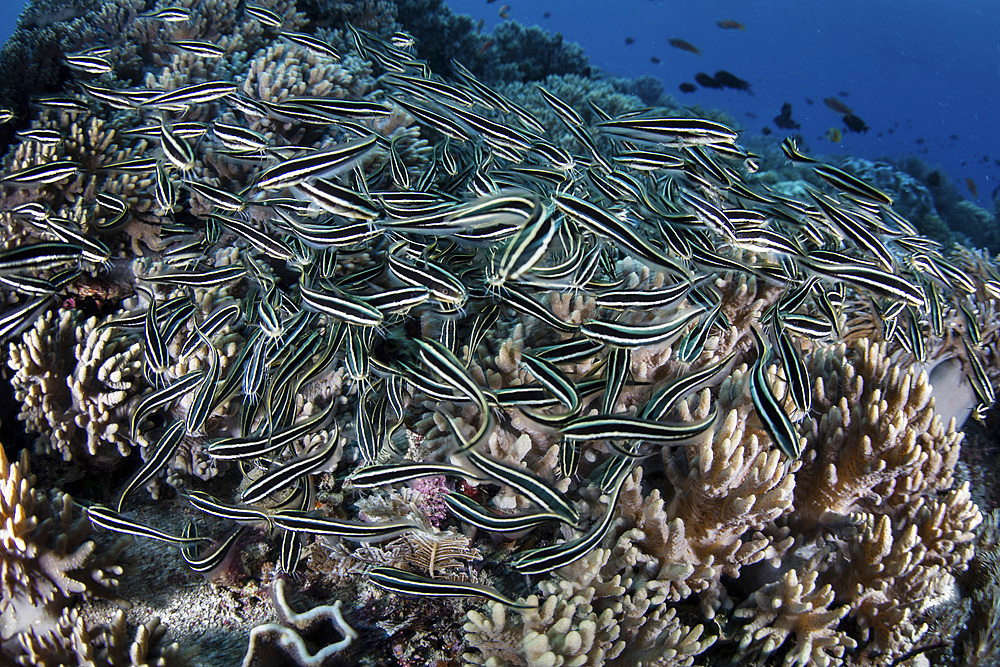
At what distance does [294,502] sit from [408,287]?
161 centimetres

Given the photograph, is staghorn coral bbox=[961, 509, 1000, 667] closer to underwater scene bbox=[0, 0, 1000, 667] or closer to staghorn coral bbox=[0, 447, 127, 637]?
underwater scene bbox=[0, 0, 1000, 667]

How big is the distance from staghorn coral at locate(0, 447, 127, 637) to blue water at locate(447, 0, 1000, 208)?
88808mm

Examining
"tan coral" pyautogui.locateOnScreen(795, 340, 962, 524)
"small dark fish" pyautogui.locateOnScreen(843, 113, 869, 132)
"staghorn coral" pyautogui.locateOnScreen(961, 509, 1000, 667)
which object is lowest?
"staghorn coral" pyautogui.locateOnScreen(961, 509, 1000, 667)

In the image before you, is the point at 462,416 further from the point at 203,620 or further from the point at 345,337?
the point at 203,620

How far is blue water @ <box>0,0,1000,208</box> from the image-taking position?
85.5 meters

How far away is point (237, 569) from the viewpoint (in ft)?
10.6

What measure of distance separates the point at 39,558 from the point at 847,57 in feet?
462

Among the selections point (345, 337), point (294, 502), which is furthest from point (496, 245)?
point (294, 502)

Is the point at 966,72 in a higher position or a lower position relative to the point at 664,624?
higher

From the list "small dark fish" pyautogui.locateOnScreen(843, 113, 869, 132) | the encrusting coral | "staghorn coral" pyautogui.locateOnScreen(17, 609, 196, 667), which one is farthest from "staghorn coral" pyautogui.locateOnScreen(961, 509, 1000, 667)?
"small dark fish" pyautogui.locateOnScreen(843, 113, 869, 132)

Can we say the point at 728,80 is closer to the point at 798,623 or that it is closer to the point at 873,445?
the point at 873,445

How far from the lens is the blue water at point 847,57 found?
85500 mm

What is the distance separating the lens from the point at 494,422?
2.98m

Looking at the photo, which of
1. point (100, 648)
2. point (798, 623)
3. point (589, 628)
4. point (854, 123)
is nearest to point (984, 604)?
point (798, 623)
